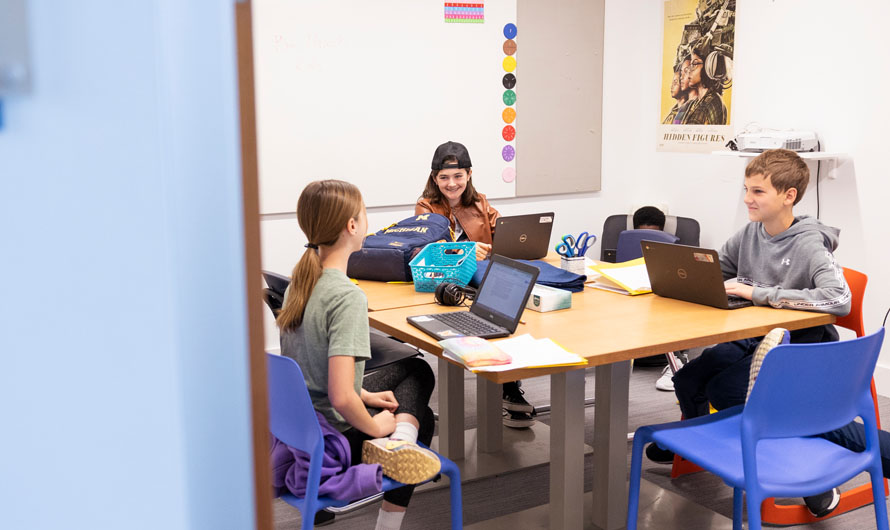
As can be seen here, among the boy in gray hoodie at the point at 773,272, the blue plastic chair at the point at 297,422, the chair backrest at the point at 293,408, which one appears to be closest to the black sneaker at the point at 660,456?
the boy in gray hoodie at the point at 773,272

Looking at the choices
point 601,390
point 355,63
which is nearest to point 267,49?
point 355,63

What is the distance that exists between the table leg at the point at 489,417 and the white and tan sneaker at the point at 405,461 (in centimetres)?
124

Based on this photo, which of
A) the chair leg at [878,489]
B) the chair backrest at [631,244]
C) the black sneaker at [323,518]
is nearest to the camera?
the chair leg at [878,489]

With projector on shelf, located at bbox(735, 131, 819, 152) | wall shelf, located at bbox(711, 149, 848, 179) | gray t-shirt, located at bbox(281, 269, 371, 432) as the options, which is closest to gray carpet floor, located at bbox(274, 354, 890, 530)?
gray t-shirt, located at bbox(281, 269, 371, 432)

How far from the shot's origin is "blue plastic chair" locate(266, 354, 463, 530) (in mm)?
1793

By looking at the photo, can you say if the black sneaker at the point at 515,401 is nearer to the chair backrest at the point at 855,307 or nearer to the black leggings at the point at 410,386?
the black leggings at the point at 410,386

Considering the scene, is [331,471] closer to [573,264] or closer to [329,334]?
[329,334]

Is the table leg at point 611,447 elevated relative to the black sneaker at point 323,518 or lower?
elevated

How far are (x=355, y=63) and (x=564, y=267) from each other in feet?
7.13

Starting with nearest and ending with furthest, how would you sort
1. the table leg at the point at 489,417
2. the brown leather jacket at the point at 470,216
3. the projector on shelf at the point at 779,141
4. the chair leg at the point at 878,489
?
the chair leg at the point at 878,489
the table leg at the point at 489,417
the brown leather jacket at the point at 470,216
the projector on shelf at the point at 779,141

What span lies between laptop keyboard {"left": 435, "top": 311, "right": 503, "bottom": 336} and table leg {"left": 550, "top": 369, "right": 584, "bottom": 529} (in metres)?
0.27

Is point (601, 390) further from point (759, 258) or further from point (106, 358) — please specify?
point (106, 358)

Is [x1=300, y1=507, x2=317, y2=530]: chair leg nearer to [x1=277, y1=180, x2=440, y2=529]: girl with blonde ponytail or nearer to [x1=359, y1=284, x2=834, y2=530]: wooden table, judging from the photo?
[x1=277, y1=180, x2=440, y2=529]: girl with blonde ponytail

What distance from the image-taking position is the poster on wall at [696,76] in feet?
15.9
